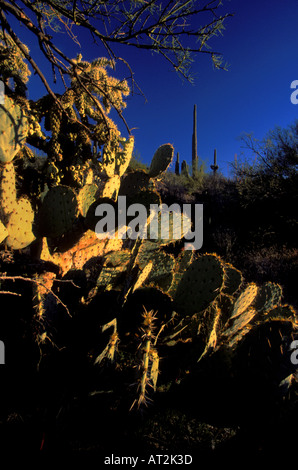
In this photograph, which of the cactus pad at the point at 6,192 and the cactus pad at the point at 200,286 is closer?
the cactus pad at the point at 200,286

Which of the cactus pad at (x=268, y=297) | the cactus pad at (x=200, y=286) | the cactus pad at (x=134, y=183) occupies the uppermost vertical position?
the cactus pad at (x=134, y=183)

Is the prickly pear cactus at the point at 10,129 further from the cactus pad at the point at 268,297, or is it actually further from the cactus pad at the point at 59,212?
the cactus pad at the point at 268,297

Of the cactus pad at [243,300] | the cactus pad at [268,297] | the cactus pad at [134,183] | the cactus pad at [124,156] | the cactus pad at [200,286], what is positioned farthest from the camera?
the cactus pad at [124,156]

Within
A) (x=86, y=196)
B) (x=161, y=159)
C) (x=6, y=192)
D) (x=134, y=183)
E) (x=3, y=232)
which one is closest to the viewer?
(x=3, y=232)

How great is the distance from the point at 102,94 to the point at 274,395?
356 cm

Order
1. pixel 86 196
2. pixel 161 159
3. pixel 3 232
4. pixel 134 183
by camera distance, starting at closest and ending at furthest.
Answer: pixel 3 232 → pixel 86 196 → pixel 161 159 → pixel 134 183

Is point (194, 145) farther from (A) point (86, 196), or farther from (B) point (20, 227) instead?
(B) point (20, 227)

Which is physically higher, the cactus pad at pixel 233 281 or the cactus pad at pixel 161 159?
the cactus pad at pixel 161 159

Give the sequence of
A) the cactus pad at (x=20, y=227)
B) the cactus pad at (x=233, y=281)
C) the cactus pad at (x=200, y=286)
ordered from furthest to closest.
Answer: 1. the cactus pad at (x=233, y=281)
2. the cactus pad at (x=20, y=227)
3. the cactus pad at (x=200, y=286)

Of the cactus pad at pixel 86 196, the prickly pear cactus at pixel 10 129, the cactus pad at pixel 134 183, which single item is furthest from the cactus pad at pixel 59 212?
the cactus pad at pixel 134 183

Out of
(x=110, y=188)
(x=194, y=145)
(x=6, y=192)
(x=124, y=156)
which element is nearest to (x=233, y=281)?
(x=110, y=188)

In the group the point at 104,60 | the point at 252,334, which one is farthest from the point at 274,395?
the point at 104,60
